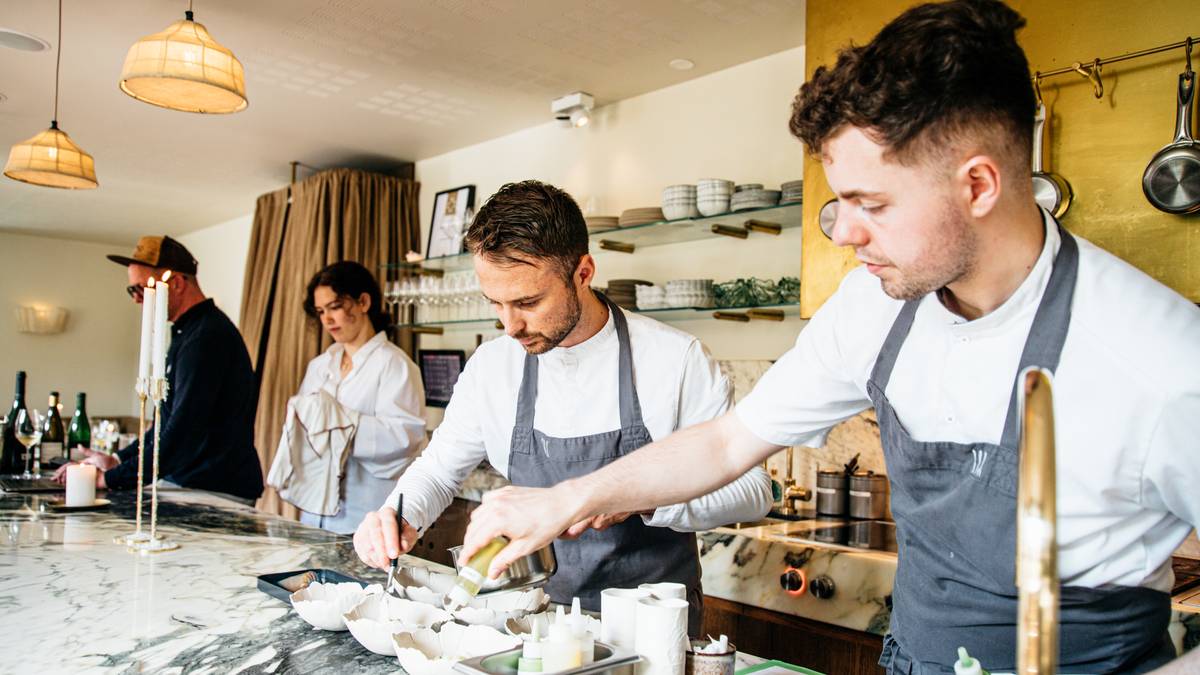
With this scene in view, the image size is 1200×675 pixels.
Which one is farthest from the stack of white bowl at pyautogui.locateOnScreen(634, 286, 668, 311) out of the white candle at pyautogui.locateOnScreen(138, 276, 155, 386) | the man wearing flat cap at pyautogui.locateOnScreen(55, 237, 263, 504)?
the white candle at pyautogui.locateOnScreen(138, 276, 155, 386)

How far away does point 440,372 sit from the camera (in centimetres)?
527

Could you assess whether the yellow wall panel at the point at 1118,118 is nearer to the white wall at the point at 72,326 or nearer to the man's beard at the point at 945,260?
the man's beard at the point at 945,260

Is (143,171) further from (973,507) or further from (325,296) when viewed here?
(973,507)

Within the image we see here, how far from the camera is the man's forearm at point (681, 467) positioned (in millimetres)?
1453

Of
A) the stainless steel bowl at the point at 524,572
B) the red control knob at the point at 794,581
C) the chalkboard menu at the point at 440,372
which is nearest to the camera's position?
the stainless steel bowl at the point at 524,572

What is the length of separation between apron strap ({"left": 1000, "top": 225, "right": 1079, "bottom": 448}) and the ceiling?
2.30 meters

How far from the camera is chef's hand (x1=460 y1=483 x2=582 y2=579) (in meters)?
1.33

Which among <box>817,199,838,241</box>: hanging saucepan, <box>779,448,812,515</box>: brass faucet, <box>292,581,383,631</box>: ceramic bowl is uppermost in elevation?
<box>817,199,838,241</box>: hanging saucepan

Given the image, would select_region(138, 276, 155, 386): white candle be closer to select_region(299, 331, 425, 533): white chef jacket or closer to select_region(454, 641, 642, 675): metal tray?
select_region(299, 331, 425, 533): white chef jacket

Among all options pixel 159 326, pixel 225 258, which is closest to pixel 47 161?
pixel 159 326

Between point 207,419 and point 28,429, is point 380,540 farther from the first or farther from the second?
point 28,429

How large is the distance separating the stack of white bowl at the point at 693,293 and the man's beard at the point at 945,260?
2437 mm

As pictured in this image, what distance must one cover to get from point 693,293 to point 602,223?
646 millimetres

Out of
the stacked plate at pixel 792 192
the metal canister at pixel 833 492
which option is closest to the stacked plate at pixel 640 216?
the stacked plate at pixel 792 192
